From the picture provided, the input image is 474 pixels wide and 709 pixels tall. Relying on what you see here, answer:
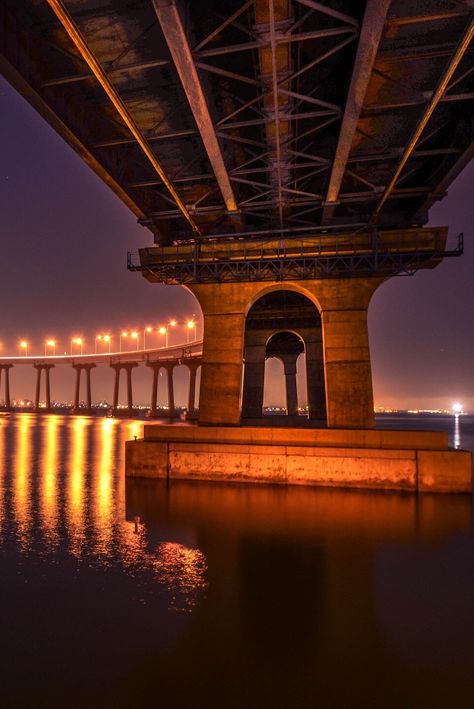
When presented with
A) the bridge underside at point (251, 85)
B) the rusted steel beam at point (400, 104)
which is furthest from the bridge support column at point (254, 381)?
the rusted steel beam at point (400, 104)

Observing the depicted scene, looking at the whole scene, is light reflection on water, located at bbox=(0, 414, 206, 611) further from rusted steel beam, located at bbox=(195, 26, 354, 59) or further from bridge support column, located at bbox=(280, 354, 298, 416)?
bridge support column, located at bbox=(280, 354, 298, 416)

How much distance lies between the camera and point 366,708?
4.60 meters

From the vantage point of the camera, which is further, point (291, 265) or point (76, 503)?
point (291, 265)

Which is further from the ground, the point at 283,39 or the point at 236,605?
the point at 283,39

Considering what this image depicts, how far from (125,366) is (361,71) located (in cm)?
11448

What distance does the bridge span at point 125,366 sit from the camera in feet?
320

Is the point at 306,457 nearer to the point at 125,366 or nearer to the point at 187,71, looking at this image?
the point at 187,71

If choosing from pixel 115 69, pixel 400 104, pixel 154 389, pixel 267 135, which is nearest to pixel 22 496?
pixel 115 69

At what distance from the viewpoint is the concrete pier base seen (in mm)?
14876

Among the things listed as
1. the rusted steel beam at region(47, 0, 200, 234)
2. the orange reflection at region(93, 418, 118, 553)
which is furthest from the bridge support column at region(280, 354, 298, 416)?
the rusted steel beam at region(47, 0, 200, 234)

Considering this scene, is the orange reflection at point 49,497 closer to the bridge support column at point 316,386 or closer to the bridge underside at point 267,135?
the bridge underside at point 267,135

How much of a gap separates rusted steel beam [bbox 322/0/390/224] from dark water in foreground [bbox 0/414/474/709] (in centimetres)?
1084

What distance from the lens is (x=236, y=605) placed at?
22.5ft

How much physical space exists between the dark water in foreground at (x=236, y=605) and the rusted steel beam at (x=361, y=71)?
10.8 m
